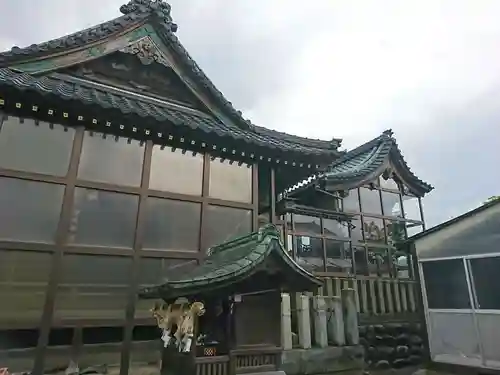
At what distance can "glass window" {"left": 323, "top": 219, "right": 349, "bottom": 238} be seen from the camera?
1231cm

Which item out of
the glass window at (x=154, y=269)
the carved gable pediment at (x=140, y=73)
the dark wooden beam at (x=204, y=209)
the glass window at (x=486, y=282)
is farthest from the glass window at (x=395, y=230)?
the glass window at (x=154, y=269)

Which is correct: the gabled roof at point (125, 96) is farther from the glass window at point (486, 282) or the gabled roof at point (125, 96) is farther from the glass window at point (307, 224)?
the glass window at point (486, 282)

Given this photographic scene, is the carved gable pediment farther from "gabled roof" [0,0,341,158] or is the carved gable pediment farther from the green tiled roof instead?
"gabled roof" [0,0,341,158]

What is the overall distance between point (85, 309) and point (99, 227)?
156 centimetres

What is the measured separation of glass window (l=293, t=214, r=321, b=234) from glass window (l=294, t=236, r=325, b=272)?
285 millimetres

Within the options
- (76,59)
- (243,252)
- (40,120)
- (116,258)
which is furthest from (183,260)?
(76,59)

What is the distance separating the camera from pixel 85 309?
6.94 meters

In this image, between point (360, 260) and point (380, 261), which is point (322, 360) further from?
point (380, 261)

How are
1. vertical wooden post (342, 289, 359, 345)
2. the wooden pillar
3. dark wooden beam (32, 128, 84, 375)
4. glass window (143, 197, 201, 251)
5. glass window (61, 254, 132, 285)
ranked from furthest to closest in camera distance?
the wooden pillar < vertical wooden post (342, 289, 359, 345) < glass window (143, 197, 201, 251) < glass window (61, 254, 132, 285) < dark wooden beam (32, 128, 84, 375)

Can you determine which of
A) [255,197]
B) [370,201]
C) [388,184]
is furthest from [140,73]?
[388,184]

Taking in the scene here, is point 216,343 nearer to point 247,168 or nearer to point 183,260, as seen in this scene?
point 183,260

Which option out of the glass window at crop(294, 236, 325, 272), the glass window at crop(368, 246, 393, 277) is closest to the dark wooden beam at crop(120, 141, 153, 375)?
the glass window at crop(294, 236, 325, 272)

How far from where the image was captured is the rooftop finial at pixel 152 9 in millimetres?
9914

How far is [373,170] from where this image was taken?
14.6 m
